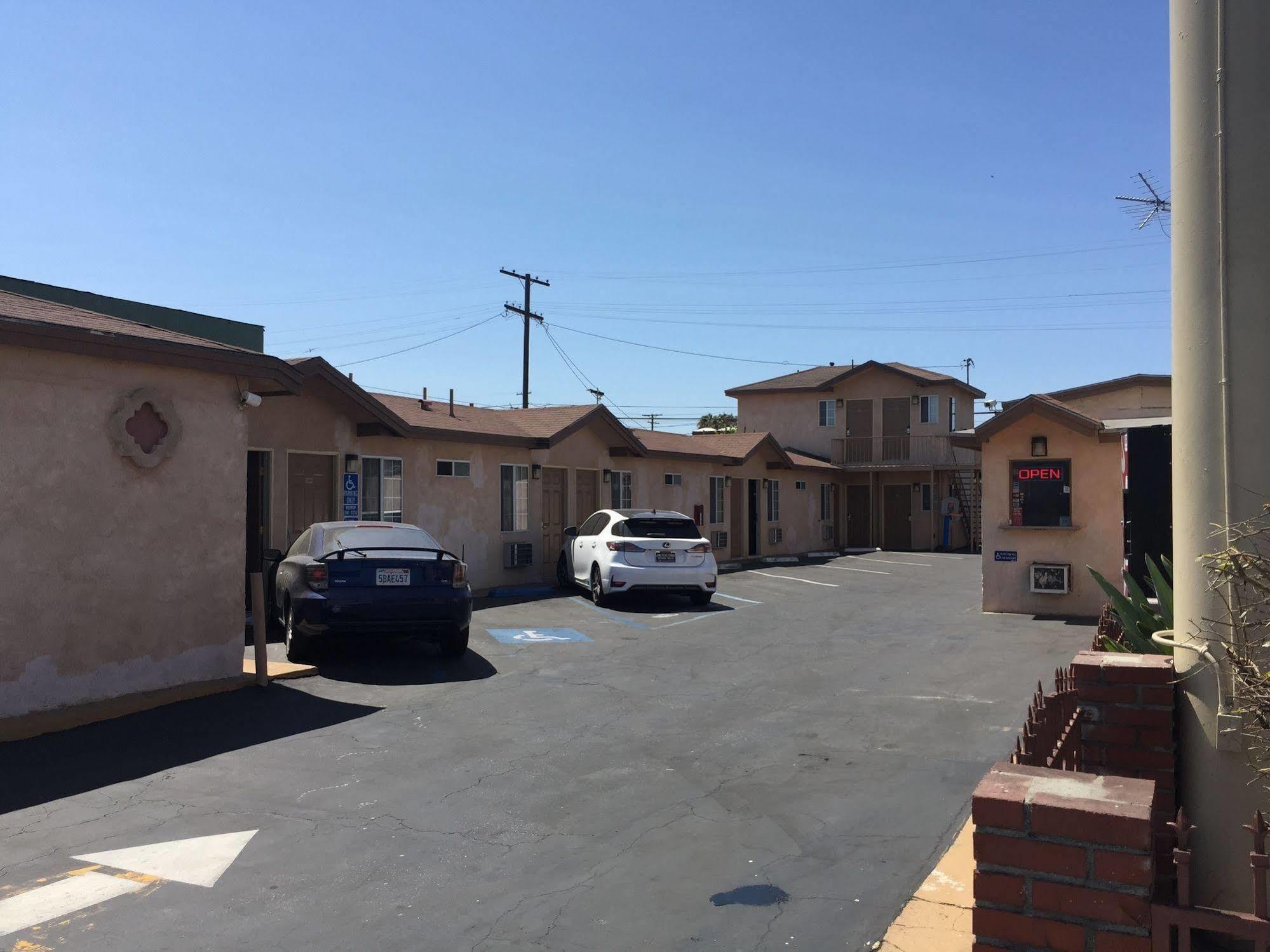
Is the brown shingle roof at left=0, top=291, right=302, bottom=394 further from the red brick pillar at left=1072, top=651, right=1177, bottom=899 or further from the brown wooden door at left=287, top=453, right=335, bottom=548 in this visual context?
the red brick pillar at left=1072, top=651, right=1177, bottom=899

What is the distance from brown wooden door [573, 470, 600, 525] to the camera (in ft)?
72.4

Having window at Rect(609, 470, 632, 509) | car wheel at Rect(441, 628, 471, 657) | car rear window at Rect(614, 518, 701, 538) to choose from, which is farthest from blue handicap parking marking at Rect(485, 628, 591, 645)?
window at Rect(609, 470, 632, 509)

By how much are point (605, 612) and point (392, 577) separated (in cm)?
597

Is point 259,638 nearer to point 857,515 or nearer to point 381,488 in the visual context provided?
point 381,488

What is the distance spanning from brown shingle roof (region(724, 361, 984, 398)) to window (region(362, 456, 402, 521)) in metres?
23.4

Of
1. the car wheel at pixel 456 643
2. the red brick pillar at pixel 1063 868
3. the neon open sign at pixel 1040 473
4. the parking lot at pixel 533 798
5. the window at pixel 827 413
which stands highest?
the window at pixel 827 413

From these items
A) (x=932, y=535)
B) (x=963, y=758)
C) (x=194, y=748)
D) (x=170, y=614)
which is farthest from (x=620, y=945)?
(x=932, y=535)

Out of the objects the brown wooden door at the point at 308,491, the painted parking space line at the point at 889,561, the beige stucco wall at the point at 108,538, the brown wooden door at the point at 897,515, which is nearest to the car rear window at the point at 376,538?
the beige stucco wall at the point at 108,538

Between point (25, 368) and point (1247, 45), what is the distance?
26.1ft

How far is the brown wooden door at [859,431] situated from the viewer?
37.3 m

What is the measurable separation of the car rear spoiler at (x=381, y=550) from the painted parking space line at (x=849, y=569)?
51.4 feet

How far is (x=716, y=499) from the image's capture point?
1113 inches

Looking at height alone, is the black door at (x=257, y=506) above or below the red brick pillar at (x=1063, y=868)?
above

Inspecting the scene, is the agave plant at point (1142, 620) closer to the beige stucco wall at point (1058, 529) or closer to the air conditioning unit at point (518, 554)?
the beige stucco wall at point (1058, 529)
